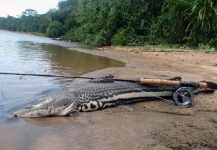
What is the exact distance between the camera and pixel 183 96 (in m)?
5.14

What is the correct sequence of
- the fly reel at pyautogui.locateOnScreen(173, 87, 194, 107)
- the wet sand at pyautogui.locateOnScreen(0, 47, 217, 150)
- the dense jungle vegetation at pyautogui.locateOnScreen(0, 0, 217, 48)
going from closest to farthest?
the wet sand at pyautogui.locateOnScreen(0, 47, 217, 150) → the fly reel at pyautogui.locateOnScreen(173, 87, 194, 107) → the dense jungle vegetation at pyautogui.locateOnScreen(0, 0, 217, 48)

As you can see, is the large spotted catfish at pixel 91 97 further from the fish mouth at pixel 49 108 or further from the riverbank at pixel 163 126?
the riverbank at pixel 163 126

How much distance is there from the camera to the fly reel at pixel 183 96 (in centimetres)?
508

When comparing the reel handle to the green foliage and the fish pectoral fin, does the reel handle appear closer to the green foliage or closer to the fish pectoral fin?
the fish pectoral fin

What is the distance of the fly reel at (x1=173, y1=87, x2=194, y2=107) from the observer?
16.7 feet

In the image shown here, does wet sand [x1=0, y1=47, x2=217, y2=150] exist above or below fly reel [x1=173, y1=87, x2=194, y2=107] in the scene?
below

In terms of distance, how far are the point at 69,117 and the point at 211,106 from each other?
2.76 metres

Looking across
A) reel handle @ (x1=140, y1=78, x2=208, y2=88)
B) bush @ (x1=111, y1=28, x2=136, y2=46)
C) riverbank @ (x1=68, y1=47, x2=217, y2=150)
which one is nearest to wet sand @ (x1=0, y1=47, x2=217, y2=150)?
riverbank @ (x1=68, y1=47, x2=217, y2=150)

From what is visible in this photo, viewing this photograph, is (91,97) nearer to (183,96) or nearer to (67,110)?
(67,110)

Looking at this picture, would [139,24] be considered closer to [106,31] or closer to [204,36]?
[106,31]

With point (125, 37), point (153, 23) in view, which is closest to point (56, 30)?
point (125, 37)

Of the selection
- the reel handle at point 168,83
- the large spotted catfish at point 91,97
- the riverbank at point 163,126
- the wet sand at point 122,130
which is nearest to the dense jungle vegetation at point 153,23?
the reel handle at point 168,83

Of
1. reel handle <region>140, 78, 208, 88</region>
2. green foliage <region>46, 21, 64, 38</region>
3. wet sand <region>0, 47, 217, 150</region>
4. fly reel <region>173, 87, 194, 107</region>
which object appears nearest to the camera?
wet sand <region>0, 47, 217, 150</region>

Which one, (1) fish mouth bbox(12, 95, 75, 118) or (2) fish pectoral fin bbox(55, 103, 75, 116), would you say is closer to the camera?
(1) fish mouth bbox(12, 95, 75, 118)
